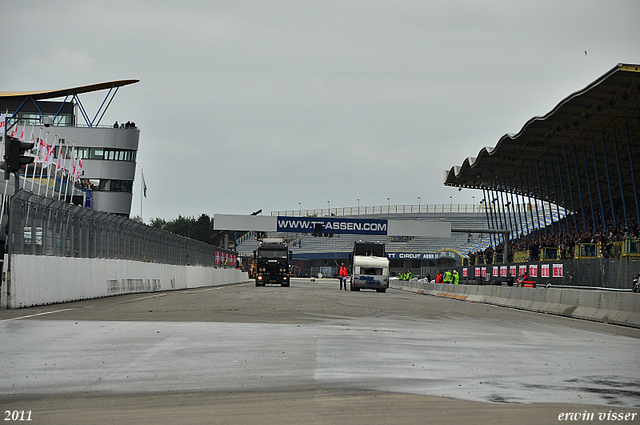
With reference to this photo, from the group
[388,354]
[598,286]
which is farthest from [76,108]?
[388,354]

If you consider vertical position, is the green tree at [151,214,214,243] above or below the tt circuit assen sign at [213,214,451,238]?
above

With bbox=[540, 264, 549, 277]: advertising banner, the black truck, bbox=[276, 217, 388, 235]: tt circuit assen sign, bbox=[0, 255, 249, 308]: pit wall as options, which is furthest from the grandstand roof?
bbox=[0, 255, 249, 308]: pit wall

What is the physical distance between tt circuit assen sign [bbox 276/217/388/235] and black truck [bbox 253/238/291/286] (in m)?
19.6

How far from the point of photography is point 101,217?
95.4ft

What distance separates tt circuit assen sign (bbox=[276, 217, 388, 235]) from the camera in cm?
7856

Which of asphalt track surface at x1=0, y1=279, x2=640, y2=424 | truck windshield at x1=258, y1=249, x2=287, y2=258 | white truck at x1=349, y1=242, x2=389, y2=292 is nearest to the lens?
asphalt track surface at x1=0, y1=279, x2=640, y2=424

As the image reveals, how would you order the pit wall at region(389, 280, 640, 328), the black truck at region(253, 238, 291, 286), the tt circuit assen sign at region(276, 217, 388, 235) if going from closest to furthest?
the pit wall at region(389, 280, 640, 328) → the black truck at region(253, 238, 291, 286) → the tt circuit assen sign at region(276, 217, 388, 235)

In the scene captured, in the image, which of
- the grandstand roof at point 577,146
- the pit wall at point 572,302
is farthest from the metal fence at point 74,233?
the grandstand roof at point 577,146

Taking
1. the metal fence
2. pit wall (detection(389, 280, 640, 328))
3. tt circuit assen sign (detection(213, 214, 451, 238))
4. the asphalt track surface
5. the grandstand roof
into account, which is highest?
the grandstand roof

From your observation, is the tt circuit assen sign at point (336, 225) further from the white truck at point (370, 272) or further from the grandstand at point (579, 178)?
the white truck at point (370, 272)

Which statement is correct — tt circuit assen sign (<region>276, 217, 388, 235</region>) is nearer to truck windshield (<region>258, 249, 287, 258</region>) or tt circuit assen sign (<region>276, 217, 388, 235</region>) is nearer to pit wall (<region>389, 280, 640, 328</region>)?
truck windshield (<region>258, 249, 287, 258</region>)

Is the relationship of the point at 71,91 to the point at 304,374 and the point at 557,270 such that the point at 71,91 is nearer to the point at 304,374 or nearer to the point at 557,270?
the point at 557,270

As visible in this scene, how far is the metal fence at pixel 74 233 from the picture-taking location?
20.3 meters

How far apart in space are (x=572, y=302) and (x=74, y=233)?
15.6 meters
